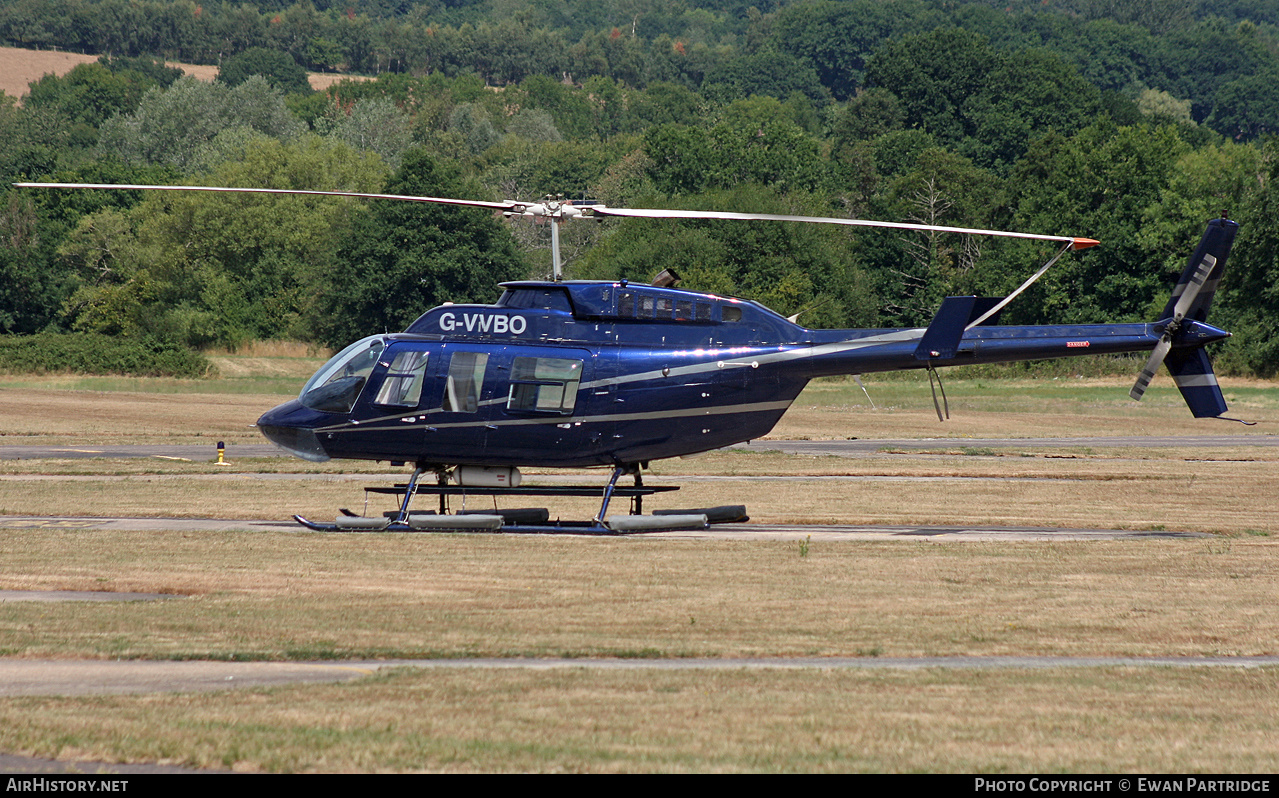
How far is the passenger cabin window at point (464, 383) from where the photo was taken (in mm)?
18141

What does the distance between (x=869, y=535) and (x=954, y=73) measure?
431 ft

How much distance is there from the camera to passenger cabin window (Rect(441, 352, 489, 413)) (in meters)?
18.1

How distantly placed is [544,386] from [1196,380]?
386 inches

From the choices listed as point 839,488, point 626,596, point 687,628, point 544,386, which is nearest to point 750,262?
point 839,488

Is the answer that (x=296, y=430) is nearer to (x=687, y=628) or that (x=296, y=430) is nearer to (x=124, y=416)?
(x=687, y=628)

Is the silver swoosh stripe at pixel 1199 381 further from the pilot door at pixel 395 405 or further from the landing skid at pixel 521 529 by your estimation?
the pilot door at pixel 395 405

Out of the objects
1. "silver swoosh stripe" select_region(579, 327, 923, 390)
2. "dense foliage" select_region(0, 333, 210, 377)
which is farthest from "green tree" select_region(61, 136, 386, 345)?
"silver swoosh stripe" select_region(579, 327, 923, 390)

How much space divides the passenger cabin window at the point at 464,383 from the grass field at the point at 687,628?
2026 mm

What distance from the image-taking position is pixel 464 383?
18172mm

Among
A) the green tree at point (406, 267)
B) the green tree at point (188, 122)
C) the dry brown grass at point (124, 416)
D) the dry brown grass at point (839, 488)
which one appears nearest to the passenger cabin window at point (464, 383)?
the dry brown grass at point (839, 488)

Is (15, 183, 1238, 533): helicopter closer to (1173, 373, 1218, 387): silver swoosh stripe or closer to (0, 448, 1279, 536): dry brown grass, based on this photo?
(1173, 373, 1218, 387): silver swoosh stripe

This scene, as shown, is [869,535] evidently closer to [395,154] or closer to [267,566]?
[267,566]

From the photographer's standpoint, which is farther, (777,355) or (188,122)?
(188,122)

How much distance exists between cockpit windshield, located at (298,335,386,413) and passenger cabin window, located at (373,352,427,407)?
362 millimetres
